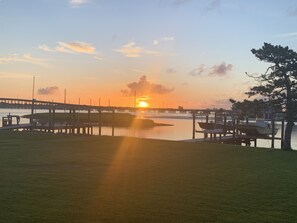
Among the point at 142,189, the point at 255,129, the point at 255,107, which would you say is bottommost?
the point at 142,189

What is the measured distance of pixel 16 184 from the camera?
8.25 m

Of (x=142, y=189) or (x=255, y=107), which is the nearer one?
(x=142, y=189)

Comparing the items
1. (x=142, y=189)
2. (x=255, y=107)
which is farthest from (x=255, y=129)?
(x=142, y=189)

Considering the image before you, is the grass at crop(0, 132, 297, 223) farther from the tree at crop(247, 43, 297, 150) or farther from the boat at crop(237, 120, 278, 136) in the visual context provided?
the boat at crop(237, 120, 278, 136)

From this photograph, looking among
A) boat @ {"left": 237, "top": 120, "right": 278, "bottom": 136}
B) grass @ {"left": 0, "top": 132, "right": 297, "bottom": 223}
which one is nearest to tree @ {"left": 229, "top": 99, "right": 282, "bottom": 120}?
grass @ {"left": 0, "top": 132, "right": 297, "bottom": 223}

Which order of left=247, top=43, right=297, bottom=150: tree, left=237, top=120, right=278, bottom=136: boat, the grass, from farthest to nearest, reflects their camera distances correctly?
1. left=237, top=120, right=278, bottom=136: boat
2. left=247, top=43, right=297, bottom=150: tree
3. the grass

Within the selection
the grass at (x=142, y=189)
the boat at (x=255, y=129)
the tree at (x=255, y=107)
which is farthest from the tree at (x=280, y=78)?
the boat at (x=255, y=129)

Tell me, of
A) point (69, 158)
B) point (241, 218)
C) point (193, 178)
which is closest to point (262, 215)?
point (241, 218)

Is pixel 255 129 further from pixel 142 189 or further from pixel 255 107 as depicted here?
pixel 142 189

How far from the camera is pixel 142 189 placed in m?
8.27

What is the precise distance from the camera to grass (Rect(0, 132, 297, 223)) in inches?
250

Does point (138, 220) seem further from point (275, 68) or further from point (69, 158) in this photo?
point (275, 68)

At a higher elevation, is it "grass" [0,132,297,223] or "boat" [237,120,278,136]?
"boat" [237,120,278,136]

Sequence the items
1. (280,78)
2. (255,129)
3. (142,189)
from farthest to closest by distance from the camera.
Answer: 1. (255,129)
2. (280,78)
3. (142,189)
